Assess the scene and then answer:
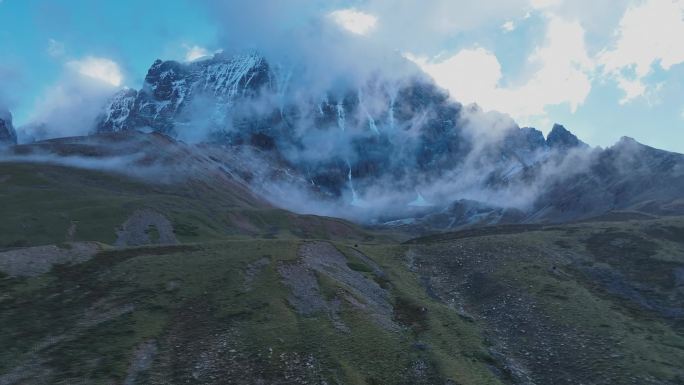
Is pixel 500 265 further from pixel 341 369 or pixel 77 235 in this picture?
pixel 77 235

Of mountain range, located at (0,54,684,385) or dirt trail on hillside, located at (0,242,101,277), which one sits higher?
dirt trail on hillside, located at (0,242,101,277)

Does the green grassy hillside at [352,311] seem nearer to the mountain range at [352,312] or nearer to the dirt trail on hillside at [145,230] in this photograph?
the mountain range at [352,312]

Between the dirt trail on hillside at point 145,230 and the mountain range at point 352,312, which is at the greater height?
the dirt trail on hillside at point 145,230

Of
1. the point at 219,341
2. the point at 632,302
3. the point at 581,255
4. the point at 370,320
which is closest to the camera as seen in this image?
the point at 219,341

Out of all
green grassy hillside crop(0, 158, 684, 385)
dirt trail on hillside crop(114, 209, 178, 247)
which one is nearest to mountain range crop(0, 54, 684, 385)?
green grassy hillside crop(0, 158, 684, 385)

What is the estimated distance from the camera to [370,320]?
171 feet

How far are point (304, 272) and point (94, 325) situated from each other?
927 inches

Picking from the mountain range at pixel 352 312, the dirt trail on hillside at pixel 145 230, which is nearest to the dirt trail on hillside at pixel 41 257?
the mountain range at pixel 352 312

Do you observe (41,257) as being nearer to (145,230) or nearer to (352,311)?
(352,311)

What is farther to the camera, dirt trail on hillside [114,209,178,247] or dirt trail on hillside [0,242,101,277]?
dirt trail on hillside [114,209,178,247]

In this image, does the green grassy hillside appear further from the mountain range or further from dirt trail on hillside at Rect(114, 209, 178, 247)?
dirt trail on hillside at Rect(114, 209, 178, 247)

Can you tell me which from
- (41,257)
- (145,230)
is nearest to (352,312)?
(41,257)

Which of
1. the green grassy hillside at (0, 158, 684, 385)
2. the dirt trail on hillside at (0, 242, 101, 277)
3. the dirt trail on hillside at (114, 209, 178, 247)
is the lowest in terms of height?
the green grassy hillside at (0, 158, 684, 385)

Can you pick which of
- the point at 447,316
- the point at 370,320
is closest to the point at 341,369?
the point at 370,320
